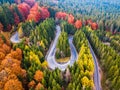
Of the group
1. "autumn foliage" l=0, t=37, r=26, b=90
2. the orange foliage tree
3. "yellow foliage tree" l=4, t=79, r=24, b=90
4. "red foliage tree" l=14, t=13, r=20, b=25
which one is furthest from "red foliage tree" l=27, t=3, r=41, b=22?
"yellow foliage tree" l=4, t=79, r=24, b=90

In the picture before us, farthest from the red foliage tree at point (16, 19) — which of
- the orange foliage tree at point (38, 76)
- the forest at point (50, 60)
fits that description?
the orange foliage tree at point (38, 76)

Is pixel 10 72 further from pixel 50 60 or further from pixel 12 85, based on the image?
pixel 50 60

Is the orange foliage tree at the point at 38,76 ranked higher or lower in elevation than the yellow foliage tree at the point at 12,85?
lower

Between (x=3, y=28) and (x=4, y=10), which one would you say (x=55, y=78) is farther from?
(x=4, y=10)

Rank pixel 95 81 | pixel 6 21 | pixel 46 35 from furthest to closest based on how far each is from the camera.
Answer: pixel 6 21
pixel 46 35
pixel 95 81

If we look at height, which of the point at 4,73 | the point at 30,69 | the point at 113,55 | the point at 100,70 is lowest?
the point at 100,70

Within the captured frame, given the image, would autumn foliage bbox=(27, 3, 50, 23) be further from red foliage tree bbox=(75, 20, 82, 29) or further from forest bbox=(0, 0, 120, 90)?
red foliage tree bbox=(75, 20, 82, 29)

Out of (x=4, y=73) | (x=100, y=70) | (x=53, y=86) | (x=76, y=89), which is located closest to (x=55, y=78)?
(x=53, y=86)

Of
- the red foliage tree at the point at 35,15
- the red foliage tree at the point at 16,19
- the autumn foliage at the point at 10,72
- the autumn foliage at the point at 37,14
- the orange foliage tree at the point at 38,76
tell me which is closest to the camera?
the autumn foliage at the point at 10,72

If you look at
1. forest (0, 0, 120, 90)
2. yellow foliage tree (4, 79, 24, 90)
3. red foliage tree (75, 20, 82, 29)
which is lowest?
red foliage tree (75, 20, 82, 29)

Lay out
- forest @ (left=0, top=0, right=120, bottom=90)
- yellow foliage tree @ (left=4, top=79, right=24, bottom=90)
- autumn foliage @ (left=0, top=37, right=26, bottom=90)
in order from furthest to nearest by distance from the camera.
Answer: forest @ (left=0, top=0, right=120, bottom=90)
autumn foliage @ (left=0, top=37, right=26, bottom=90)
yellow foliage tree @ (left=4, top=79, right=24, bottom=90)

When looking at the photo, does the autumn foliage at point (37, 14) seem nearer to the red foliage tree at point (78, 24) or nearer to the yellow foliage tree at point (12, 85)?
the red foliage tree at point (78, 24)
